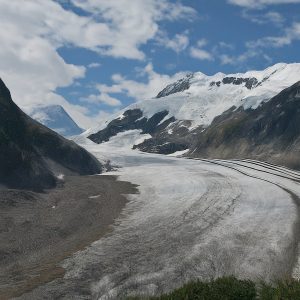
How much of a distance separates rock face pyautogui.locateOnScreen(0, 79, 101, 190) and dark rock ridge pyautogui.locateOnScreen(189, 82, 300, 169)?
2276 inches

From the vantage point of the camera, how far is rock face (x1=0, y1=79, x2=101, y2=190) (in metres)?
63.3

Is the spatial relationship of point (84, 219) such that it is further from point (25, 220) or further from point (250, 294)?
point (250, 294)

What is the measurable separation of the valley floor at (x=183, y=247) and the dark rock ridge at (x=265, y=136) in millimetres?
86146

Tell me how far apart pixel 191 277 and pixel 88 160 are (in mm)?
74393

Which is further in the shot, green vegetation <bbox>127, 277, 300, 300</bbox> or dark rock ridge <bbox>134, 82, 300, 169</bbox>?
dark rock ridge <bbox>134, 82, 300, 169</bbox>

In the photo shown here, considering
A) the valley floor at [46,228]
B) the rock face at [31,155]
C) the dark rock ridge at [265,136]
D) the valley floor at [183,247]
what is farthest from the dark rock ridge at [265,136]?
the valley floor at [46,228]

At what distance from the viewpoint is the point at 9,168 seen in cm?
6244

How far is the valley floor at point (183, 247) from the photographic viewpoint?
2597 cm

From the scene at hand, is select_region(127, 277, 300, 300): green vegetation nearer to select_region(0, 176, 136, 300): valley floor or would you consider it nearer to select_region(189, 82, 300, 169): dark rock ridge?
select_region(0, 176, 136, 300): valley floor

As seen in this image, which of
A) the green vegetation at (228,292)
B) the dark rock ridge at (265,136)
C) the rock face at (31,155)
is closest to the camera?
the green vegetation at (228,292)

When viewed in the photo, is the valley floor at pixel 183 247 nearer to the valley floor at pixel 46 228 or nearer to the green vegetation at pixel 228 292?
the valley floor at pixel 46 228

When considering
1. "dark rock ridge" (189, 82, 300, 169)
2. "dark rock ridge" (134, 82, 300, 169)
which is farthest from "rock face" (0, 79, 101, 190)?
"dark rock ridge" (134, 82, 300, 169)

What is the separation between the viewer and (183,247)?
3297 cm

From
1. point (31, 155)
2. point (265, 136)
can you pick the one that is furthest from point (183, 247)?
point (265, 136)
